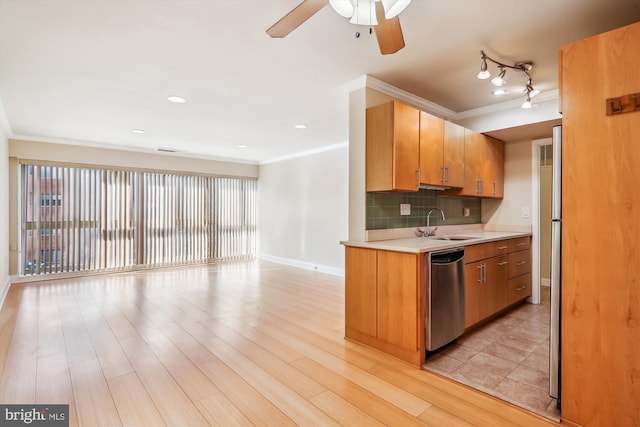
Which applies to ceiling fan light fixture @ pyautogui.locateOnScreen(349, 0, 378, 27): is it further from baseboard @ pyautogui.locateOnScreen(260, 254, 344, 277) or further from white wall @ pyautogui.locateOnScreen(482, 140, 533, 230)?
baseboard @ pyautogui.locateOnScreen(260, 254, 344, 277)

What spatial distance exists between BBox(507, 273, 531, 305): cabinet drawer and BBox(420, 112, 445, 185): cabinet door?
60.2 inches

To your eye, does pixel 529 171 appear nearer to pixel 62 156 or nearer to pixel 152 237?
pixel 152 237

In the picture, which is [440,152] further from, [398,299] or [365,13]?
[365,13]

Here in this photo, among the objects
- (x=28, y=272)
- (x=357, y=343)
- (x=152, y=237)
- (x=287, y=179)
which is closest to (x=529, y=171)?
(x=357, y=343)

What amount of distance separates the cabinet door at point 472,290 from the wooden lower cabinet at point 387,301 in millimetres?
685

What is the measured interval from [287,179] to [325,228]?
167cm

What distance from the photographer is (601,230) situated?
1652 millimetres

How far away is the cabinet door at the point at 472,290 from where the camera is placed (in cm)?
287

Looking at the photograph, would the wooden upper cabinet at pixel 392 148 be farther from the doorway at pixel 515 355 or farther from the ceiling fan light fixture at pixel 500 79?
the doorway at pixel 515 355

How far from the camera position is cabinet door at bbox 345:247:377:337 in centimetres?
274

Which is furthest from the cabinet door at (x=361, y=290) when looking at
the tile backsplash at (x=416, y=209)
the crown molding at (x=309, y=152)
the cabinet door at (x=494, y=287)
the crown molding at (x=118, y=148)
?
the crown molding at (x=118, y=148)

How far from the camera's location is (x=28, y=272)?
5.35m

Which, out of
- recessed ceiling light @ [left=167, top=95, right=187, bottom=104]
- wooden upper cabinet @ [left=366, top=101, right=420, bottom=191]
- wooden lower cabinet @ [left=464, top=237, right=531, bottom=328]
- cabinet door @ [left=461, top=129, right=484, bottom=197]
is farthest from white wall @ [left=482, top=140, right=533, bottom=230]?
recessed ceiling light @ [left=167, top=95, right=187, bottom=104]

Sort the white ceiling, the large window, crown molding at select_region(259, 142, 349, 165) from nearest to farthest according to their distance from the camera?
the white ceiling < the large window < crown molding at select_region(259, 142, 349, 165)
